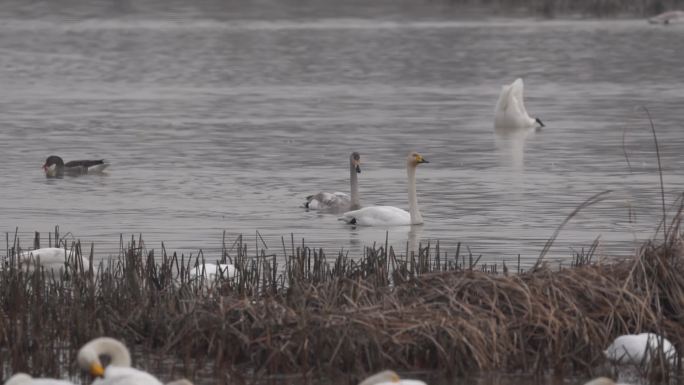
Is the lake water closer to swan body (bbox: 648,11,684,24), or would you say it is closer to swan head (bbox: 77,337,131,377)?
swan body (bbox: 648,11,684,24)

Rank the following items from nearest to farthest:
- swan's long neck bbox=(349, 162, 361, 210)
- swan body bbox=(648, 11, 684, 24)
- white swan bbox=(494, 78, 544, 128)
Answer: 1. swan's long neck bbox=(349, 162, 361, 210)
2. white swan bbox=(494, 78, 544, 128)
3. swan body bbox=(648, 11, 684, 24)

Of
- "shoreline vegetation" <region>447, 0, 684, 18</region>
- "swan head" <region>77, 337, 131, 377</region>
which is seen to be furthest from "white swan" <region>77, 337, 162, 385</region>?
"shoreline vegetation" <region>447, 0, 684, 18</region>

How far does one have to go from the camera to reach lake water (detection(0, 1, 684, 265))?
16641mm

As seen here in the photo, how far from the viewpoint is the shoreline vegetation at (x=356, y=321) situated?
29.5ft

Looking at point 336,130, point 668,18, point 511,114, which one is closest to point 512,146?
point 511,114

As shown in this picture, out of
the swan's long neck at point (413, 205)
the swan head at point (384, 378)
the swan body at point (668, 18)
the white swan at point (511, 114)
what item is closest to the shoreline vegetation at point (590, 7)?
the swan body at point (668, 18)

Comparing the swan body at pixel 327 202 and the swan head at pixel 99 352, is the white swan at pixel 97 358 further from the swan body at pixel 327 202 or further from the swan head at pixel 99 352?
the swan body at pixel 327 202

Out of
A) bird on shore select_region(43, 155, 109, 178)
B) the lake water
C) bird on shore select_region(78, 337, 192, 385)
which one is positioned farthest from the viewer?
bird on shore select_region(43, 155, 109, 178)

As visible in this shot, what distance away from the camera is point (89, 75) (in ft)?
131

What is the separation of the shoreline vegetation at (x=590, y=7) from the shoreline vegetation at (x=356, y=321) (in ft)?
170

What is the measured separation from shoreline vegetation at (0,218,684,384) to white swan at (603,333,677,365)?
0.09m

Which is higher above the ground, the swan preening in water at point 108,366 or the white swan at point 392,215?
the white swan at point 392,215

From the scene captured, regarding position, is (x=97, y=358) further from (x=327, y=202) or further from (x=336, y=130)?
(x=336, y=130)

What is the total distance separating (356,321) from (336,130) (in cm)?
1800
